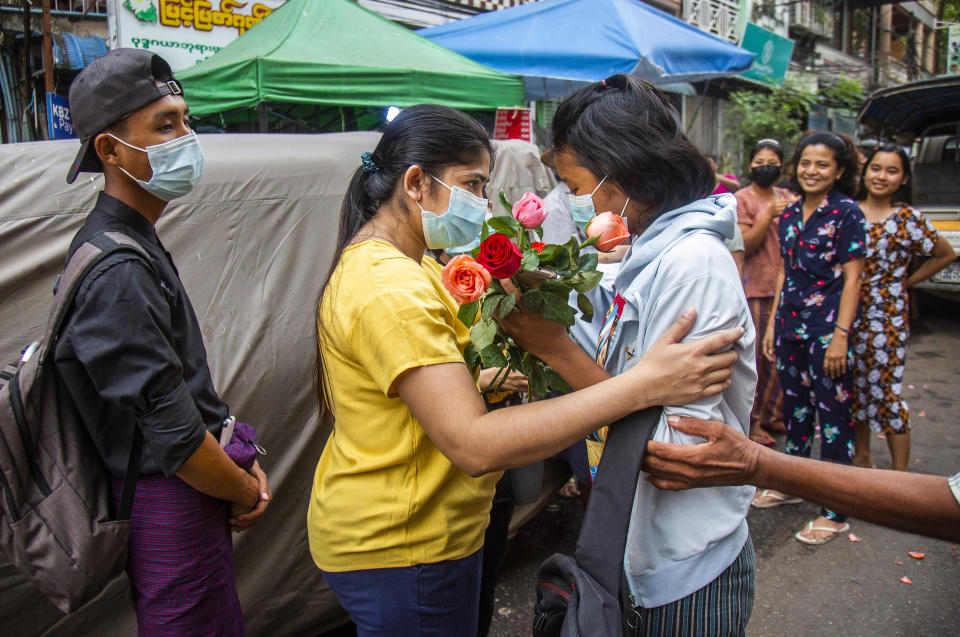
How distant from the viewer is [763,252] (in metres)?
4.81

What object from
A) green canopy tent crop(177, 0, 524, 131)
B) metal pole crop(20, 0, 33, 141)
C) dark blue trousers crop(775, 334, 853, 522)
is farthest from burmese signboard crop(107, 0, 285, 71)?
dark blue trousers crop(775, 334, 853, 522)

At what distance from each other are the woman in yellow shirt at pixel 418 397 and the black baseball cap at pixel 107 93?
60 cm

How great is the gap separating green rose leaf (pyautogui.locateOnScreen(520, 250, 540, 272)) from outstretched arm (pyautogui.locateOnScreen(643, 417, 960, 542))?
0.40 m

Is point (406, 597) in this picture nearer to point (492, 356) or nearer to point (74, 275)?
point (492, 356)

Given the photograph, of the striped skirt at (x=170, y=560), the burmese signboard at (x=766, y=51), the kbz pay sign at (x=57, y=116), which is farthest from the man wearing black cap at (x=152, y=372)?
the burmese signboard at (x=766, y=51)

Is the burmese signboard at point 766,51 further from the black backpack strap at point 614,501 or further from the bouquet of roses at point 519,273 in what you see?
the black backpack strap at point 614,501

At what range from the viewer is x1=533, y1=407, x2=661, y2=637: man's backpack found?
1.29 meters

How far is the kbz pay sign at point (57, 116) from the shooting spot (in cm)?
410

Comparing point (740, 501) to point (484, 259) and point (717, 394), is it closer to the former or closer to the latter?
point (717, 394)

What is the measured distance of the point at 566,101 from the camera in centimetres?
163

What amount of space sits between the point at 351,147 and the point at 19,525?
5.90ft

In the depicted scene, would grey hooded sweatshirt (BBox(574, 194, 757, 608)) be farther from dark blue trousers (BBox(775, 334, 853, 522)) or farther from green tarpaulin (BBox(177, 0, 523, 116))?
green tarpaulin (BBox(177, 0, 523, 116))

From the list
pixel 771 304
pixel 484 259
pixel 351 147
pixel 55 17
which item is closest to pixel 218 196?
pixel 351 147

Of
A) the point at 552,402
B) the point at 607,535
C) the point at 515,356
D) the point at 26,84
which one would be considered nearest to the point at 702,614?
the point at 607,535
